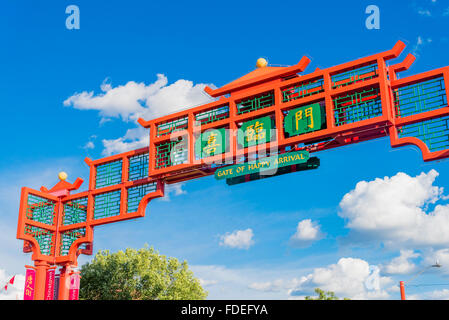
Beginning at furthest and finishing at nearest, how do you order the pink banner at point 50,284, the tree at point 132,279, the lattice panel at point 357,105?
the tree at point 132,279, the pink banner at point 50,284, the lattice panel at point 357,105

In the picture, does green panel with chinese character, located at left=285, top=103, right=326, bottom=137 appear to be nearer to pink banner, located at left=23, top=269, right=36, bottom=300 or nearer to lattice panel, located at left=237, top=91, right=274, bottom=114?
lattice panel, located at left=237, top=91, right=274, bottom=114

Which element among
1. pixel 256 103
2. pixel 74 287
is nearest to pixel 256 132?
pixel 256 103

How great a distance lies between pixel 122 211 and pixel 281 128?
A: 514 centimetres

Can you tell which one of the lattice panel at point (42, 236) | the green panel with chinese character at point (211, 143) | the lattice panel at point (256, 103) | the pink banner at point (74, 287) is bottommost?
the pink banner at point (74, 287)

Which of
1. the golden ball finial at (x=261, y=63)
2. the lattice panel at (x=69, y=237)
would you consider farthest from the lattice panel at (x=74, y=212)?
the golden ball finial at (x=261, y=63)

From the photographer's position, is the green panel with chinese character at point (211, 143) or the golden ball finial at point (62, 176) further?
the golden ball finial at point (62, 176)

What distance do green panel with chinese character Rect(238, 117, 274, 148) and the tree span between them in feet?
36.2

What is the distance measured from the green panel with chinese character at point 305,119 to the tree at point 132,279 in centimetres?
1198

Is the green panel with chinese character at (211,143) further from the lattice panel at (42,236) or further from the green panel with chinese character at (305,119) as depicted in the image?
the lattice panel at (42,236)

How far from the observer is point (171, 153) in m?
13.5

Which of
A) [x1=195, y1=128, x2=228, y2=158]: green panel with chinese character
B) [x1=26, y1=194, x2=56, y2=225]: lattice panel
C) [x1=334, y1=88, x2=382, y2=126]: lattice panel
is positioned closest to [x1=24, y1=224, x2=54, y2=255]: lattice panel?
[x1=26, y1=194, x2=56, y2=225]: lattice panel

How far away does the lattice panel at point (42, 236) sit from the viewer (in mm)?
15086
